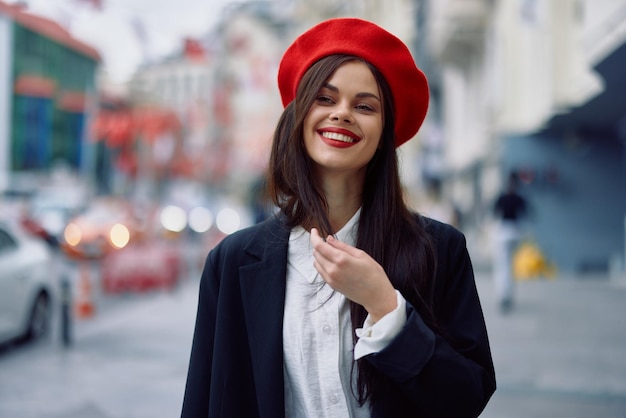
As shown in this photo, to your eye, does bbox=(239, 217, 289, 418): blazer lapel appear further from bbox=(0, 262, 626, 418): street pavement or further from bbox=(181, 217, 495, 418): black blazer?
bbox=(0, 262, 626, 418): street pavement

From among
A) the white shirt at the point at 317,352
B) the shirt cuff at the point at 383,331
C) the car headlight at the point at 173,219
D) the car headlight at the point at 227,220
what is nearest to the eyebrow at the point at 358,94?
the white shirt at the point at 317,352

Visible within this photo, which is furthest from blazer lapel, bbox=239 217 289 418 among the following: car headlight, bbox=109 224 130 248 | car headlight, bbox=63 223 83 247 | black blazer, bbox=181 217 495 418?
car headlight, bbox=109 224 130 248

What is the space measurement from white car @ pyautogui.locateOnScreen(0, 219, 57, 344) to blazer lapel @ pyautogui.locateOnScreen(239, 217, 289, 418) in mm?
7481

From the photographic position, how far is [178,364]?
309 inches

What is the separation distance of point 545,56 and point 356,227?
1456 cm

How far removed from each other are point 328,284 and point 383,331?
189 mm

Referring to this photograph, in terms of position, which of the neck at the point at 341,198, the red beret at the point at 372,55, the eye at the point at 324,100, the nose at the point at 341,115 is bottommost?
the neck at the point at 341,198

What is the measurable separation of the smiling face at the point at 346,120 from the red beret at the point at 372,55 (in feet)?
0.14

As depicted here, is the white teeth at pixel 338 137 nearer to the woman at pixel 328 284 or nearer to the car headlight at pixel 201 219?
the woman at pixel 328 284

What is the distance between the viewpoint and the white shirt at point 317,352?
183 cm

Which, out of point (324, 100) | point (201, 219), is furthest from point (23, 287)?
point (201, 219)

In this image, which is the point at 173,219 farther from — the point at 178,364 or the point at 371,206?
the point at 371,206

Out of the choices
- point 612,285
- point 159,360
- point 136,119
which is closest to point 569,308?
point 612,285

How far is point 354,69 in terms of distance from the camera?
1863 mm
